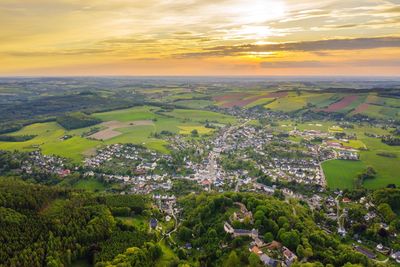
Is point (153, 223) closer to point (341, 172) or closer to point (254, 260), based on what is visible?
point (254, 260)

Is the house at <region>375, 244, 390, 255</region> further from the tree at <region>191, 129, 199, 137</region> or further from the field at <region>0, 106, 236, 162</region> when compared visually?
the tree at <region>191, 129, 199, 137</region>

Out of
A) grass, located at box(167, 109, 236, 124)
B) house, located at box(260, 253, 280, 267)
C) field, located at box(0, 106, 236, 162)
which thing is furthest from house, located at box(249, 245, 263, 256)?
grass, located at box(167, 109, 236, 124)

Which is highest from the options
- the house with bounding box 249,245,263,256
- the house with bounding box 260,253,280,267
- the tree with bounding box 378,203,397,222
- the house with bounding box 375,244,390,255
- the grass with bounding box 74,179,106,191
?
the house with bounding box 249,245,263,256

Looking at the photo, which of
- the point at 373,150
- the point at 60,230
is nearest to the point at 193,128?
the point at 373,150

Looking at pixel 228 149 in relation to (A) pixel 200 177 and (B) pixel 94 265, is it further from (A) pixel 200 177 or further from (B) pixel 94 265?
(B) pixel 94 265

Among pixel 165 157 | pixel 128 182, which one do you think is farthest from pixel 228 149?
pixel 128 182
